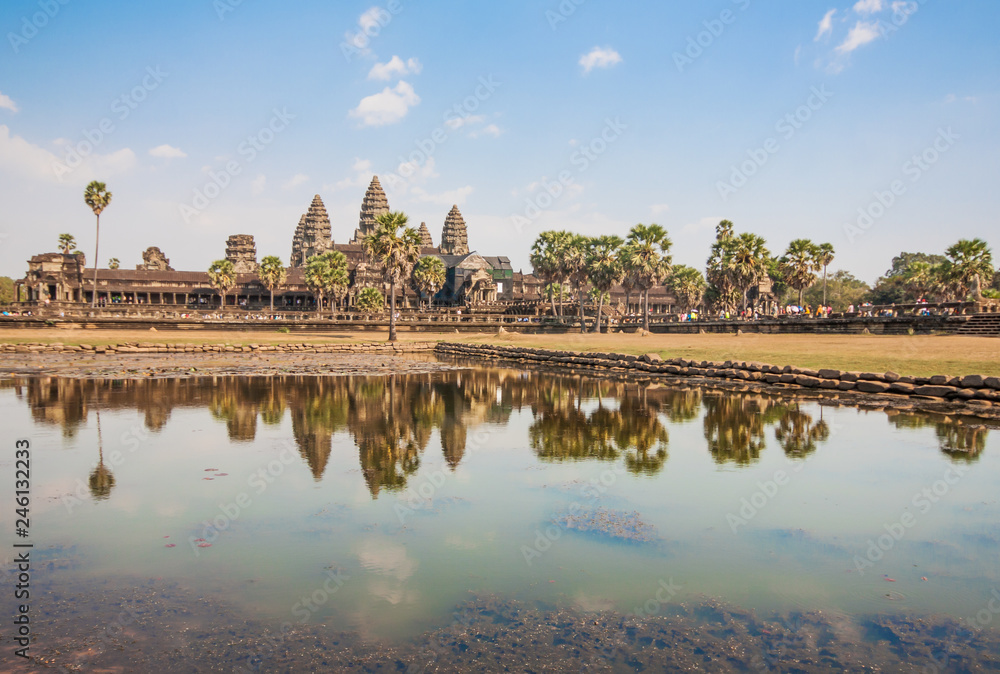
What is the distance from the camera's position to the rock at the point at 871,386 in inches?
810

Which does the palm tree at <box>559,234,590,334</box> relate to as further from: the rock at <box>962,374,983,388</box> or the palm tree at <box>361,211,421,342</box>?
the rock at <box>962,374,983,388</box>

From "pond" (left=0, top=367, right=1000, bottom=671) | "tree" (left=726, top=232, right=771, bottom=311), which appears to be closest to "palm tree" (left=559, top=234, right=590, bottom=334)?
"tree" (left=726, top=232, right=771, bottom=311)

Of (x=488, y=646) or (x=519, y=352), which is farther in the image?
(x=519, y=352)

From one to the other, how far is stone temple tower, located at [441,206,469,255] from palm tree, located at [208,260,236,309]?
54.5 m

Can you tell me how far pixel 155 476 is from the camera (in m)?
10.6

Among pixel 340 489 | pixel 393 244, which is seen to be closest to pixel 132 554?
pixel 340 489

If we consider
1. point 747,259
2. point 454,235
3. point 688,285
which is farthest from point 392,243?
point 454,235

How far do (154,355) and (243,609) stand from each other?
41359 mm

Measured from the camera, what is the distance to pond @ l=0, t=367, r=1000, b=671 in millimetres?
5312

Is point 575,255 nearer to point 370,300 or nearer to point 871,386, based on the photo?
point 370,300

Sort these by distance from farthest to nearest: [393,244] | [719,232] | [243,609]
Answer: [719,232] < [393,244] < [243,609]

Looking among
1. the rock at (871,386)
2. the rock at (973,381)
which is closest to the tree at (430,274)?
the rock at (871,386)

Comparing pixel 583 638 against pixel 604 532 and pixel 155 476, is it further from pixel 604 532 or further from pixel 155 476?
pixel 155 476

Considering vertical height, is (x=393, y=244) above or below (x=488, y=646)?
above
